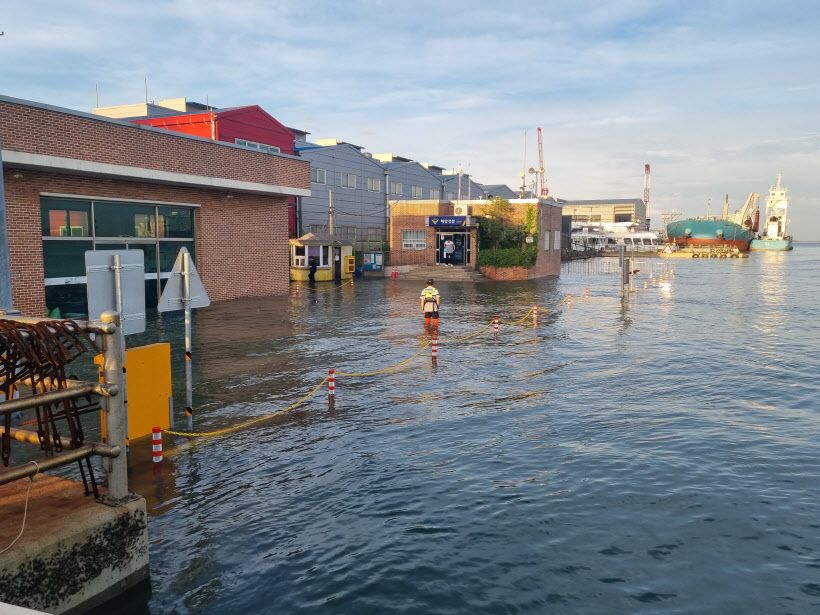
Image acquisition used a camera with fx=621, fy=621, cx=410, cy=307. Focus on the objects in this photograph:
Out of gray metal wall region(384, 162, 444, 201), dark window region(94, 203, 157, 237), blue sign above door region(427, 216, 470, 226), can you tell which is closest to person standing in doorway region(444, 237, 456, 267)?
blue sign above door region(427, 216, 470, 226)

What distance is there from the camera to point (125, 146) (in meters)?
21.1

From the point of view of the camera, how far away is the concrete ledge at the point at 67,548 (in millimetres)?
4746

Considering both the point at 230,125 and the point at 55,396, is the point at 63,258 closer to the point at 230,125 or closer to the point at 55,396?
the point at 55,396

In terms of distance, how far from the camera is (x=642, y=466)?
30.4ft

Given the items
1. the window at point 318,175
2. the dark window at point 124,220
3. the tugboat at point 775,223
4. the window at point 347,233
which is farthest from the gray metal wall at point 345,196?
the tugboat at point 775,223

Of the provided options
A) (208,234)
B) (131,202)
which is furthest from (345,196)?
(131,202)

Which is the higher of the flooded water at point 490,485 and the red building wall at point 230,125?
the red building wall at point 230,125

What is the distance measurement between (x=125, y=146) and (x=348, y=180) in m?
31.6

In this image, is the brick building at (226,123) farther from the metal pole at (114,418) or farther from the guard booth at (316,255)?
the metal pole at (114,418)

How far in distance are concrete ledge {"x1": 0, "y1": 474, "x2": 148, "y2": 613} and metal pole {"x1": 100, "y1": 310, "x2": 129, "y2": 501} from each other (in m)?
0.18

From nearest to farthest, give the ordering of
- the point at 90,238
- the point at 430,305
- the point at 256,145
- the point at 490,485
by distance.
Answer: the point at 490,485, the point at 430,305, the point at 90,238, the point at 256,145

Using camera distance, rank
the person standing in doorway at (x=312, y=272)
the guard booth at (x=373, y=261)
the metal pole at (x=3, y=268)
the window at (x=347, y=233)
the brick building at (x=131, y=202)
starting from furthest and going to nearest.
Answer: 1. the window at (x=347, y=233)
2. the guard booth at (x=373, y=261)
3. the person standing in doorway at (x=312, y=272)
4. the brick building at (x=131, y=202)
5. the metal pole at (x=3, y=268)

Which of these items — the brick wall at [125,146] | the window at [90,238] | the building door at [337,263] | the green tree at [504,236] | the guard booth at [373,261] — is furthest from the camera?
the guard booth at [373,261]

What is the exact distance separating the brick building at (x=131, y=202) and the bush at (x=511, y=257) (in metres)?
20.2
